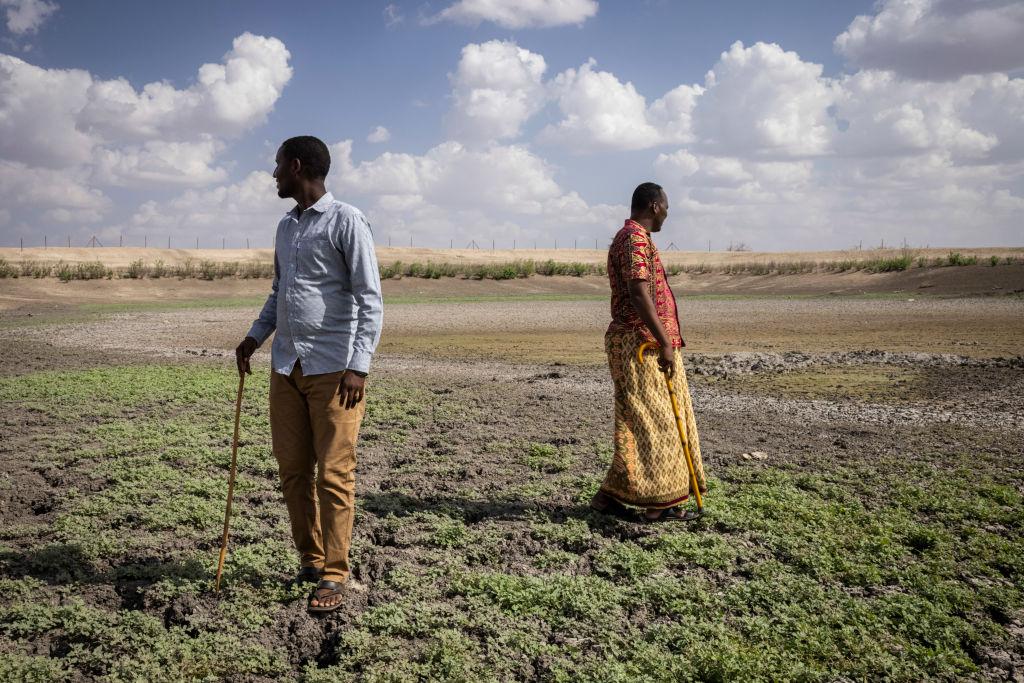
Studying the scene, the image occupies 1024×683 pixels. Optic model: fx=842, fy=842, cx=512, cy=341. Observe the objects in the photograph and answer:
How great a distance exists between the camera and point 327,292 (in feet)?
13.3

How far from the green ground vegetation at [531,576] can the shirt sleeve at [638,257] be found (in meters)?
1.59

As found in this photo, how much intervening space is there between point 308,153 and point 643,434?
8.75ft

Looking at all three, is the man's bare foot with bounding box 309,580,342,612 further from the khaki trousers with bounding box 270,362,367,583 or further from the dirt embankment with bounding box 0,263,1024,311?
the dirt embankment with bounding box 0,263,1024,311

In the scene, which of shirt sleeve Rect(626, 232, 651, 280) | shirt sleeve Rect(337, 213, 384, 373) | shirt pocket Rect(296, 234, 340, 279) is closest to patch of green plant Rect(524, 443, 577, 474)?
shirt sleeve Rect(626, 232, 651, 280)

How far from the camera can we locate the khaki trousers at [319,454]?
13.1 ft

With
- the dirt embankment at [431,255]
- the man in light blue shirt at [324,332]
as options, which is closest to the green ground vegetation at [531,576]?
the man in light blue shirt at [324,332]

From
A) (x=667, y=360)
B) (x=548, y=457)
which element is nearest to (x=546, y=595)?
(x=667, y=360)

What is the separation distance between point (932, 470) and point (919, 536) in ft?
6.14

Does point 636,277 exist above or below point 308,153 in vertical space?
below

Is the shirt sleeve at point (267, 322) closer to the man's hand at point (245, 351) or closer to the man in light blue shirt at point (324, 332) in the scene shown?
the man's hand at point (245, 351)

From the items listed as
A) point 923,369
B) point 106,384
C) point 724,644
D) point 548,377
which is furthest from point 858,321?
point 724,644

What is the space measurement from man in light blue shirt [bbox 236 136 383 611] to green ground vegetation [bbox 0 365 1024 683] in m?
0.61

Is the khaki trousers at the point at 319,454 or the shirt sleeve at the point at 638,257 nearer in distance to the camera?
the khaki trousers at the point at 319,454

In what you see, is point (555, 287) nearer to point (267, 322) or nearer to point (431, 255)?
point (431, 255)
